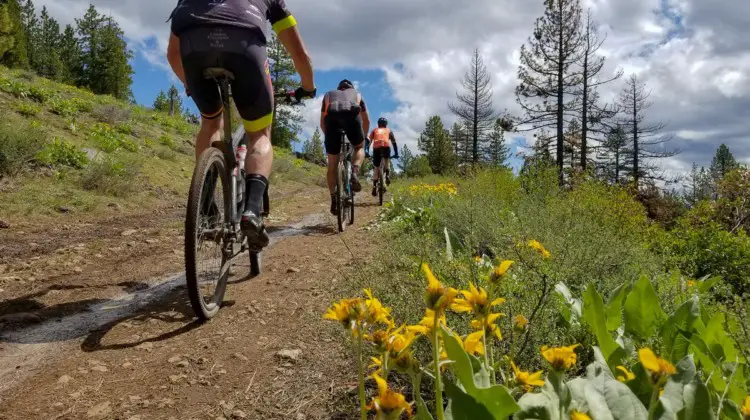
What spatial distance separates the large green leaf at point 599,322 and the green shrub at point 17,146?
6901 millimetres

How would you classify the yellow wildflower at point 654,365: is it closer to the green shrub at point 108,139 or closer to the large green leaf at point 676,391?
the large green leaf at point 676,391

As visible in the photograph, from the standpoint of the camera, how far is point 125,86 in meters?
40.2

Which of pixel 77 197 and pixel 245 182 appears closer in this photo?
pixel 245 182

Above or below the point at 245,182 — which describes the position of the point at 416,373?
below

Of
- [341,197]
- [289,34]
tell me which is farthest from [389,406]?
[341,197]

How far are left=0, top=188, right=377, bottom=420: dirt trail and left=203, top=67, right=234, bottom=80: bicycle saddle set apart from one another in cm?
130

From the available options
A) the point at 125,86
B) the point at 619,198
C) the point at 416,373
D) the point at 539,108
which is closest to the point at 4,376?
the point at 416,373

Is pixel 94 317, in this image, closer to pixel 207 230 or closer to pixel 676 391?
pixel 207 230

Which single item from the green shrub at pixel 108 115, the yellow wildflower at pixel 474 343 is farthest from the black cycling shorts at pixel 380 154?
the yellow wildflower at pixel 474 343

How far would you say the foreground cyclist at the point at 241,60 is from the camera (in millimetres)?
2336

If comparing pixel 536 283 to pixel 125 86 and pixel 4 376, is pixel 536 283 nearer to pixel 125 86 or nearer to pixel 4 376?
pixel 4 376

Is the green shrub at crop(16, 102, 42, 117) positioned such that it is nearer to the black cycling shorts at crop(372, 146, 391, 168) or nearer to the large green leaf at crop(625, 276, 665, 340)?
the black cycling shorts at crop(372, 146, 391, 168)

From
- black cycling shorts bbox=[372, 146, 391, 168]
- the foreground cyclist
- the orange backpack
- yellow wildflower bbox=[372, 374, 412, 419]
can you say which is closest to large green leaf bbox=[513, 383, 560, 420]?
yellow wildflower bbox=[372, 374, 412, 419]

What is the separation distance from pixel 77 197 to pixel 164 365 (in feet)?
16.3
